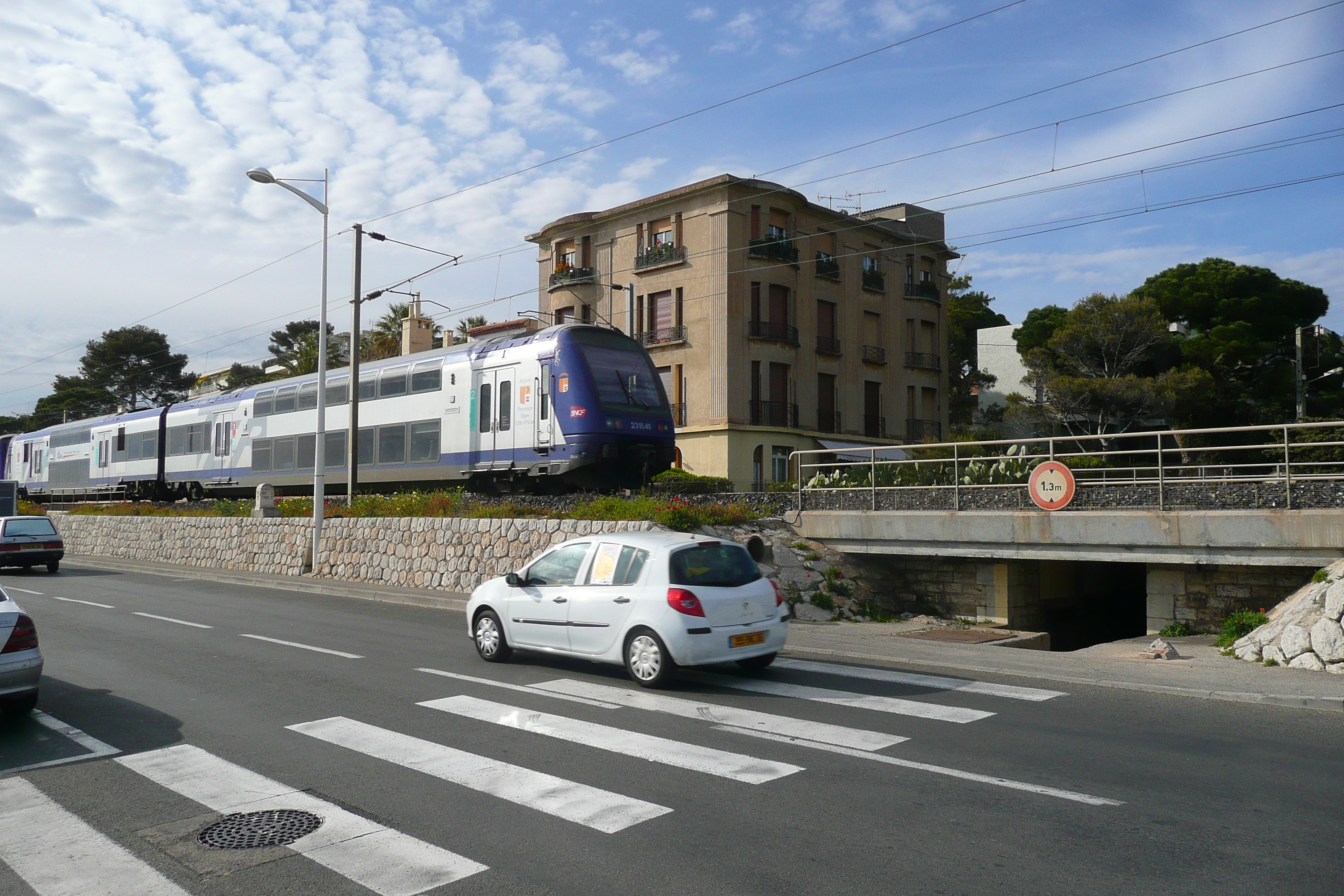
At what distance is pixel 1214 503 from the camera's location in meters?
13.2

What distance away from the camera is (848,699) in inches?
337

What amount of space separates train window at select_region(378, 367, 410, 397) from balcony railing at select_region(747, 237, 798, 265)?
16.2 metres

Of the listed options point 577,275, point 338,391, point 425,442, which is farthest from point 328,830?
point 577,275

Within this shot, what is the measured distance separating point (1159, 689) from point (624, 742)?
541 centimetres

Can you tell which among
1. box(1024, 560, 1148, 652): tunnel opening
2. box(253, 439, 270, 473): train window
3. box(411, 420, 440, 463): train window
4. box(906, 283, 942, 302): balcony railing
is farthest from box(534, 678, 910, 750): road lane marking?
box(906, 283, 942, 302): balcony railing

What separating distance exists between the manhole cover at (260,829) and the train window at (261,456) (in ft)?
81.9

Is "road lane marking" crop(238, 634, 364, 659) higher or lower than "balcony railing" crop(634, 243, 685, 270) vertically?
lower

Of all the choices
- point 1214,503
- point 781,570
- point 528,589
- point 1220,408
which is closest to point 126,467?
point 781,570

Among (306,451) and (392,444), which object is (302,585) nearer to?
(392,444)

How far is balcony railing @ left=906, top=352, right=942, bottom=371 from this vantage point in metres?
43.7

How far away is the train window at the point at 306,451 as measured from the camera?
26.5m

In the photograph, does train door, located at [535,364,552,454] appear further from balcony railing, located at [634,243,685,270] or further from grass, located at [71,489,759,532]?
balcony railing, located at [634,243,685,270]

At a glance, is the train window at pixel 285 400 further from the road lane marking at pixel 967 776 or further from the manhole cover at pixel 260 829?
the manhole cover at pixel 260 829

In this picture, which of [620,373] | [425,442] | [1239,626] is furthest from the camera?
[425,442]
